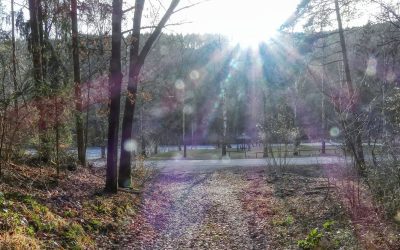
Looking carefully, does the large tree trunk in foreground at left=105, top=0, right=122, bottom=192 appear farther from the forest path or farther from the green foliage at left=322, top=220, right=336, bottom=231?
the green foliage at left=322, top=220, right=336, bottom=231

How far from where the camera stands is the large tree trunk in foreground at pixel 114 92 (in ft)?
35.8

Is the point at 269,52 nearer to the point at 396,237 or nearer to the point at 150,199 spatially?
the point at 150,199

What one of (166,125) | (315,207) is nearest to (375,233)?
(315,207)

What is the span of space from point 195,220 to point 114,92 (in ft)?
13.0

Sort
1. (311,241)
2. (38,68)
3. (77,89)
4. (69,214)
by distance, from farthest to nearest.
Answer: (77,89)
(38,68)
(69,214)
(311,241)

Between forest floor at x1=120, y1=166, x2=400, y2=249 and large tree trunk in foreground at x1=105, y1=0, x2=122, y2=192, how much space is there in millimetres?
1244

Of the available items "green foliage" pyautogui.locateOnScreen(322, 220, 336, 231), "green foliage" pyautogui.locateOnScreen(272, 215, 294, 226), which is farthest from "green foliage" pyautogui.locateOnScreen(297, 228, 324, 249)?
"green foliage" pyautogui.locateOnScreen(272, 215, 294, 226)

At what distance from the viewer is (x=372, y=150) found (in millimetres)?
8719

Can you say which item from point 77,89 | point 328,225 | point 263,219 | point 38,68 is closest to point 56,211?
point 38,68

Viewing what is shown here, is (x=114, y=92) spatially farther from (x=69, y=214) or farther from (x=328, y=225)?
(x=328, y=225)

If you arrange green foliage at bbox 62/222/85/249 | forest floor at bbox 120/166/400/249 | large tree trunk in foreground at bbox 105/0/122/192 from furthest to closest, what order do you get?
large tree trunk in foreground at bbox 105/0/122/192 → forest floor at bbox 120/166/400/249 → green foliage at bbox 62/222/85/249

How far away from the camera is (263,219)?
9.94 m

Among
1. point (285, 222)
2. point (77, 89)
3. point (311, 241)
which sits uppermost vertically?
point (77, 89)

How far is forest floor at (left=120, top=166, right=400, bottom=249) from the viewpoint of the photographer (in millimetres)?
7223
